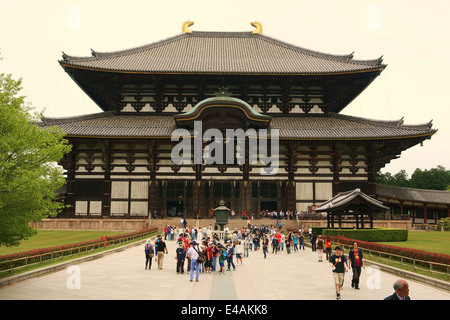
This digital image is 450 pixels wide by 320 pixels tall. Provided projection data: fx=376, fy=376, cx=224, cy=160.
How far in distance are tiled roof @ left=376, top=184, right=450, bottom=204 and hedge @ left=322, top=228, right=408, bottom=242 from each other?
2016 centimetres

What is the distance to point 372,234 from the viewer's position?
26.8 m

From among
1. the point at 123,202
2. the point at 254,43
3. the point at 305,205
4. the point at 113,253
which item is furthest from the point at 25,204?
the point at 254,43

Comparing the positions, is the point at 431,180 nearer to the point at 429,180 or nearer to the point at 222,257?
the point at 429,180

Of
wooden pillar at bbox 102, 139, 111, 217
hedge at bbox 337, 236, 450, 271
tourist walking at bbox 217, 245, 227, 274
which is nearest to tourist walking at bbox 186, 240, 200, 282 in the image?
tourist walking at bbox 217, 245, 227, 274

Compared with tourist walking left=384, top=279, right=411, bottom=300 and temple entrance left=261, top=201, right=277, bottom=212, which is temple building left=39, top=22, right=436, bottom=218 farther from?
tourist walking left=384, top=279, right=411, bottom=300

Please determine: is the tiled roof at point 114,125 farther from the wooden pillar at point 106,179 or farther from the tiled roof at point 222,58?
the tiled roof at point 222,58

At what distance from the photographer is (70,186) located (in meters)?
40.9

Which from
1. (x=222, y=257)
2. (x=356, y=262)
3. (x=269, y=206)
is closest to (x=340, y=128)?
(x=269, y=206)

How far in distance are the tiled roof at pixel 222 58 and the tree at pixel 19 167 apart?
99.9ft

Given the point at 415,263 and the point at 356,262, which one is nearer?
the point at 356,262

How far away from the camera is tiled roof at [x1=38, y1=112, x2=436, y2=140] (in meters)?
40.2

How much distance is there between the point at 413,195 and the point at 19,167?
4716 cm

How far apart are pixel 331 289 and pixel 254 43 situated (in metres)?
49.0

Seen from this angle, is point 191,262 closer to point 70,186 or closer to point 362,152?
point 70,186
